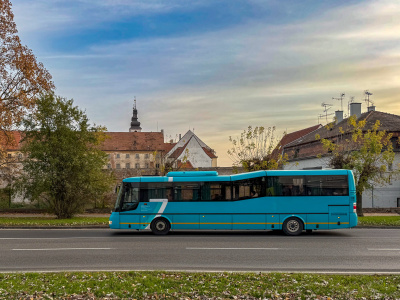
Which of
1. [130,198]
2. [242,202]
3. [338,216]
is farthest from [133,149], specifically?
[338,216]

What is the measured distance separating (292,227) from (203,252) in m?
6.87

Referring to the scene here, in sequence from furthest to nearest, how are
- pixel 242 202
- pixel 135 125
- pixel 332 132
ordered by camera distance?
1. pixel 135 125
2. pixel 332 132
3. pixel 242 202

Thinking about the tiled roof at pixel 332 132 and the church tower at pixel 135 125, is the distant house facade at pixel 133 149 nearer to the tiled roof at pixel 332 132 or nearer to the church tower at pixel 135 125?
the church tower at pixel 135 125

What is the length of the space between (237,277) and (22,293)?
13.9 feet

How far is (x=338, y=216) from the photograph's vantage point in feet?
67.2

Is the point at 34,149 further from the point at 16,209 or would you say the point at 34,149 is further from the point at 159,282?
the point at 159,282

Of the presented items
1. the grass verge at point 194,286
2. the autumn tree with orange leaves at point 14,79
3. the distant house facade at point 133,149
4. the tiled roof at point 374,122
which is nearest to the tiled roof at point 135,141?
the distant house facade at point 133,149

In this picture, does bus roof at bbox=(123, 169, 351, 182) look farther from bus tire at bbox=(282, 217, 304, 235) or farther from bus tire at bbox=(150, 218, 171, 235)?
bus tire at bbox=(282, 217, 304, 235)

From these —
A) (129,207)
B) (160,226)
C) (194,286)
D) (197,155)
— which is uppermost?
(197,155)

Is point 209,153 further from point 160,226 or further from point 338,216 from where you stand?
point 338,216

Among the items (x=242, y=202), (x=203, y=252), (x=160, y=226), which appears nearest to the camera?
(x=203, y=252)

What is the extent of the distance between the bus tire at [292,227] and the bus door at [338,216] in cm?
130

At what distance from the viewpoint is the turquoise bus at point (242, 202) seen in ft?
67.4

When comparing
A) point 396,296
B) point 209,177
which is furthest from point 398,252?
point 209,177
